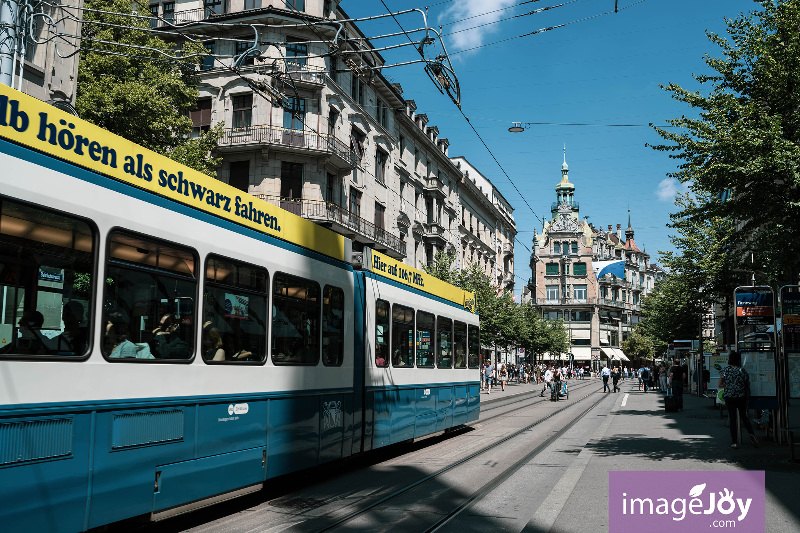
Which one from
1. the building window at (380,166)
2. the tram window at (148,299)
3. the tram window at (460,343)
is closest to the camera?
the tram window at (148,299)

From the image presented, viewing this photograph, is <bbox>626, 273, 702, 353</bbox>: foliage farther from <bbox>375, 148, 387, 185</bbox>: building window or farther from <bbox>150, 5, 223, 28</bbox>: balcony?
<bbox>150, 5, 223, 28</bbox>: balcony

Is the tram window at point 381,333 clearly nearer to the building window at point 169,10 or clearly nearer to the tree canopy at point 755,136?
the tree canopy at point 755,136

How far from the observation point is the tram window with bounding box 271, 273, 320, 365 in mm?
7898

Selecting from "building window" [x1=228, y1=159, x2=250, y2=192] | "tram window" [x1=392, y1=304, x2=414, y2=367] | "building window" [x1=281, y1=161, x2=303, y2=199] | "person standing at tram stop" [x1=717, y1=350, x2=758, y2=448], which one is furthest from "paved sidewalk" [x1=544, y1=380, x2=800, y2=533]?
"building window" [x1=228, y1=159, x2=250, y2=192]

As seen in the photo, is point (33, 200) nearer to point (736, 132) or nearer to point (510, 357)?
point (736, 132)

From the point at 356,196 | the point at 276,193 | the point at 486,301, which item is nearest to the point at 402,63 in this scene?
the point at 276,193

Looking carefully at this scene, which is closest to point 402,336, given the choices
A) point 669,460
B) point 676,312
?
point 669,460

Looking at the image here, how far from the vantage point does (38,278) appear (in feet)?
16.0

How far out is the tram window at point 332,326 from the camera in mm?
9078

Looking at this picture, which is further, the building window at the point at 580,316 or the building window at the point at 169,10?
the building window at the point at 580,316

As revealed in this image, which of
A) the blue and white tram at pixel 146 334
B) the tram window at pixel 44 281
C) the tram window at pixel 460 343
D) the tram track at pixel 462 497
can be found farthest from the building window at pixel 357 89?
the tram window at pixel 44 281

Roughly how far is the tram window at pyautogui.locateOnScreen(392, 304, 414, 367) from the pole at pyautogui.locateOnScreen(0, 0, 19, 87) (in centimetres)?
666

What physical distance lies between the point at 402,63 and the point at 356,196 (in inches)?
1010

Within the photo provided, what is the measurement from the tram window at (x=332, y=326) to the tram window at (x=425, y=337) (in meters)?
3.31
